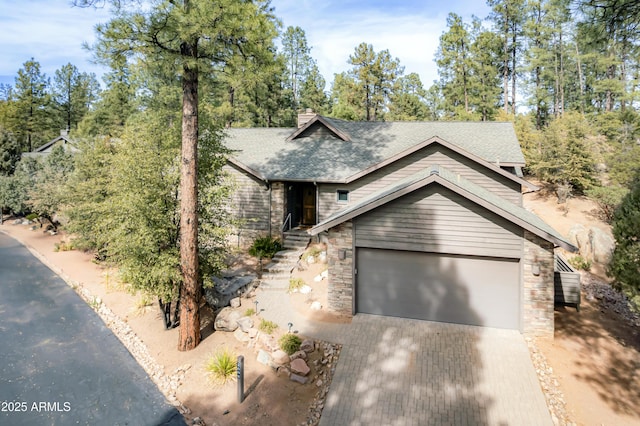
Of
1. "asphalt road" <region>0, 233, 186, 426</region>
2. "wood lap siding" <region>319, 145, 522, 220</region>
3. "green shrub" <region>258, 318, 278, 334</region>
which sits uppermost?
"wood lap siding" <region>319, 145, 522, 220</region>

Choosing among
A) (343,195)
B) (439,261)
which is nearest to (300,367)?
(439,261)

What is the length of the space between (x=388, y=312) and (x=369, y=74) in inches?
1192

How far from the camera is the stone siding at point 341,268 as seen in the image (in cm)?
1038

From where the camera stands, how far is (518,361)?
26.7 ft

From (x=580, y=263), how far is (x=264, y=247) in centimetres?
1359

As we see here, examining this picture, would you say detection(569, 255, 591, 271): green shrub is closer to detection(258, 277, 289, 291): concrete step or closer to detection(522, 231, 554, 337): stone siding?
detection(522, 231, 554, 337): stone siding

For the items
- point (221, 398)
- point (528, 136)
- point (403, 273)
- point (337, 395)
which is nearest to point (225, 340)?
point (221, 398)

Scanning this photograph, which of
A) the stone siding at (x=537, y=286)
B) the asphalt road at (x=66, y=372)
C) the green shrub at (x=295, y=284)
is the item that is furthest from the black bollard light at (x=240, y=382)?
the stone siding at (x=537, y=286)

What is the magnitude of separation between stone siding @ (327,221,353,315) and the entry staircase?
8.78 ft

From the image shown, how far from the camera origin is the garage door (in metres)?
9.53

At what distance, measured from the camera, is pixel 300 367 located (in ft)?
26.7

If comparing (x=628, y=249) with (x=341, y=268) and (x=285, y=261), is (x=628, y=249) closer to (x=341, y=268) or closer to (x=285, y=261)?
(x=341, y=268)

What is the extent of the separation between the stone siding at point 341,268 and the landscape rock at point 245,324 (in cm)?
259

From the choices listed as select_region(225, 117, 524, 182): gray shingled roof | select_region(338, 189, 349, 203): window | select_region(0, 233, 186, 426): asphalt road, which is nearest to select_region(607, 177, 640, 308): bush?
select_region(225, 117, 524, 182): gray shingled roof
